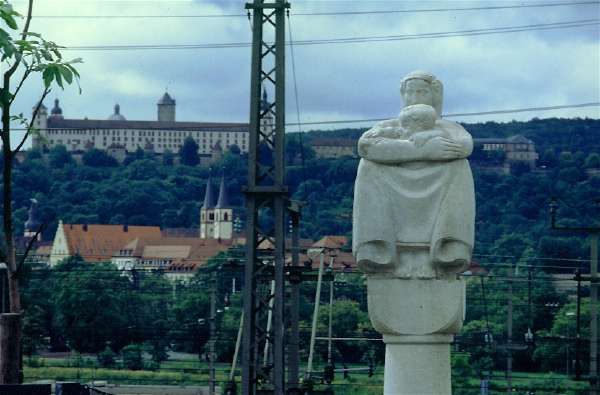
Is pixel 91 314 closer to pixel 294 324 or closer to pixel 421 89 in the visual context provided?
pixel 294 324

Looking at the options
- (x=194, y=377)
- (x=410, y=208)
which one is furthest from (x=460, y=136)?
(x=194, y=377)

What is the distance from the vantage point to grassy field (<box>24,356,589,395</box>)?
91650 millimetres

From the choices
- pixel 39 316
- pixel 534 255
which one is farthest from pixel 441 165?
pixel 534 255

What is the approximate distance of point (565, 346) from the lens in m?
100

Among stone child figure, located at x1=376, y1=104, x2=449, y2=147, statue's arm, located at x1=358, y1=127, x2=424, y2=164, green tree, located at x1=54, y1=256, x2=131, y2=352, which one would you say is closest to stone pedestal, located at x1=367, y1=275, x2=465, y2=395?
statue's arm, located at x1=358, y1=127, x2=424, y2=164

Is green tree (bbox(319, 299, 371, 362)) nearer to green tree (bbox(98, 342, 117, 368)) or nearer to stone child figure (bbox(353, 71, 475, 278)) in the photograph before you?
green tree (bbox(98, 342, 117, 368))

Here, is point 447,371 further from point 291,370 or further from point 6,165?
point 291,370

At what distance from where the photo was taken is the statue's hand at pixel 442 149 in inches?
543

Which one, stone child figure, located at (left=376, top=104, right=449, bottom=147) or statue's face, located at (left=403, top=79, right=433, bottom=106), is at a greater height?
statue's face, located at (left=403, top=79, right=433, bottom=106)

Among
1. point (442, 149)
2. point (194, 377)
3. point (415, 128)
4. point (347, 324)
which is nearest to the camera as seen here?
point (442, 149)

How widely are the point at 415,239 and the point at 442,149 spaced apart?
666 mm

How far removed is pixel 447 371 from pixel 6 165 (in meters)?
4.28

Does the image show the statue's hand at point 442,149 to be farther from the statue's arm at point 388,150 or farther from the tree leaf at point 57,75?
the tree leaf at point 57,75

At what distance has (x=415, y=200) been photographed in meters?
13.8
